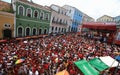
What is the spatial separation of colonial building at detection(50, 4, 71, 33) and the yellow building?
→ 12729 millimetres

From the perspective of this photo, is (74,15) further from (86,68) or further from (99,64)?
(86,68)

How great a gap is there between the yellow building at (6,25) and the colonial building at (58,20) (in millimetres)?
12729

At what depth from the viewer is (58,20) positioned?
35.8 metres

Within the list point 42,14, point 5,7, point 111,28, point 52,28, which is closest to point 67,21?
point 52,28

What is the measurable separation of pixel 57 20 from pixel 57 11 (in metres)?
2.70

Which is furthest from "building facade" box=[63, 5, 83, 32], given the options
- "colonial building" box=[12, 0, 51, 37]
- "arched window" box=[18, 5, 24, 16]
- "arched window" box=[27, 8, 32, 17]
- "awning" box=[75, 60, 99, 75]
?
"awning" box=[75, 60, 99, 75]

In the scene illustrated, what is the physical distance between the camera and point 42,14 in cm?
2844

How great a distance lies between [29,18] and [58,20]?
12.2m

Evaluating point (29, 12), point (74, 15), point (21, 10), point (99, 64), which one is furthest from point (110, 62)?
point (74, 15)

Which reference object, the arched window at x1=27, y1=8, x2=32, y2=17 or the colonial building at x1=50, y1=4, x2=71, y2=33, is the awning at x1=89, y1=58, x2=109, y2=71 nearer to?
the arched window at x1=27, y1=8, x2=32, y2=17

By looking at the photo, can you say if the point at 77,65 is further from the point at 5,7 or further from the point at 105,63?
A: the point at 5,7

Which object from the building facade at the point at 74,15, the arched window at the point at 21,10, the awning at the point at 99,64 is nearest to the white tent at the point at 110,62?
the awning at the point at 99,64

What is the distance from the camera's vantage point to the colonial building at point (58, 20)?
33.4 meters

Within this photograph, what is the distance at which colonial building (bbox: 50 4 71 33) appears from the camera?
33.4 m
